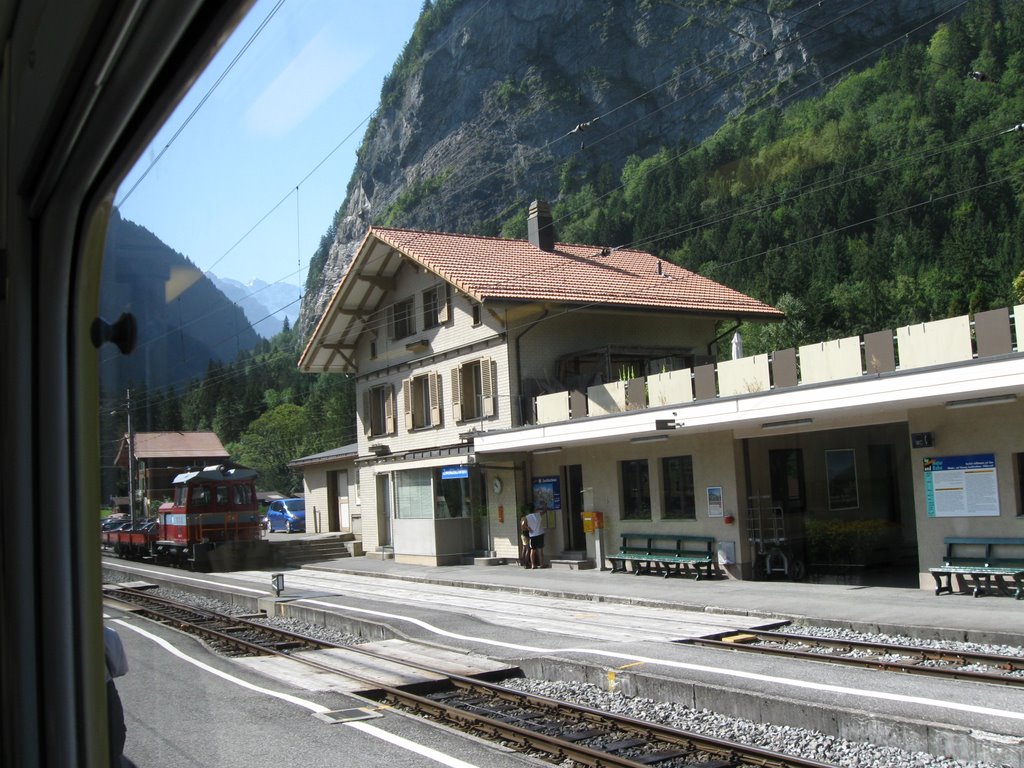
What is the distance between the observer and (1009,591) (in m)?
14.6

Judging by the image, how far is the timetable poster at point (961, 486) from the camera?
49.3ft

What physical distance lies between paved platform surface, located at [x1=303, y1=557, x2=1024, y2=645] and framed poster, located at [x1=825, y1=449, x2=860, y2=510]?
146 inches

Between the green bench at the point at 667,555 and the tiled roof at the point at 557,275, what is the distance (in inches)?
254

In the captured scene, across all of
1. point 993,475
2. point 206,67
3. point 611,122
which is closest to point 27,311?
point 206,67

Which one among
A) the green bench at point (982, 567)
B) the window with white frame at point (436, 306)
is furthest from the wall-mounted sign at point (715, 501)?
the window with white frame at point (436, 306)

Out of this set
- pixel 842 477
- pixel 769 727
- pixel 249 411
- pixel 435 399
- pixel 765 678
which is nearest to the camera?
pixel 249 411

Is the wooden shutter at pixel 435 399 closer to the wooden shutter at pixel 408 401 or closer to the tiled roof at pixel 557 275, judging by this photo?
the wooden shutter at pixel 408 401

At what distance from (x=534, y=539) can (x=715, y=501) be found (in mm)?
5325

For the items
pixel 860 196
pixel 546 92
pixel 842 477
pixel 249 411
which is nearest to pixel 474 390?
pixel 546 92

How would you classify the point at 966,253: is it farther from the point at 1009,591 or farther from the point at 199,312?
the point at 199,312

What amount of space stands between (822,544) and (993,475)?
18.7 ft

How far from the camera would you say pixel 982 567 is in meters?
14.7

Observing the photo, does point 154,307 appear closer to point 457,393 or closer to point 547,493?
point 547,493

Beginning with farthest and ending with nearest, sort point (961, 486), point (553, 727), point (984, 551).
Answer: point (961, 486)
point (984, 551)
point (553, 727)
